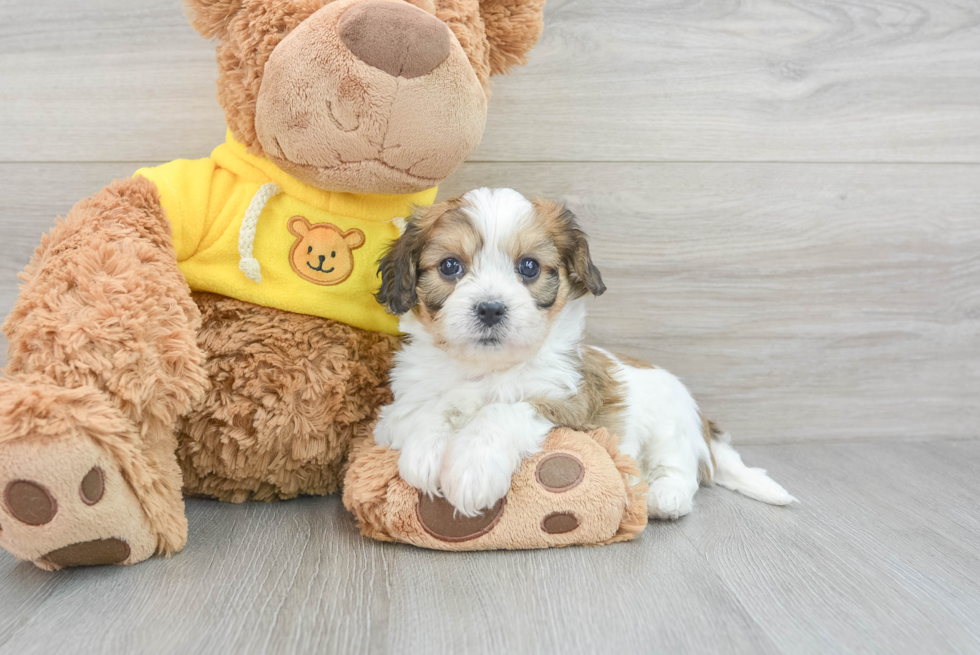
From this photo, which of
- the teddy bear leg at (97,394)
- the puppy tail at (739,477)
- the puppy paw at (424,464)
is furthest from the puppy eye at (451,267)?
the puppy tail at (739,477)

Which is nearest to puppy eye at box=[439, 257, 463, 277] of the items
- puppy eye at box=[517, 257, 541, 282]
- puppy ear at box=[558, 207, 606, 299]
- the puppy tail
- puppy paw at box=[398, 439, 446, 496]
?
puppy eye at box=[517, 257, 541, 282]

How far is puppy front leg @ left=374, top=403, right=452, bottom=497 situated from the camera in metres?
1.31

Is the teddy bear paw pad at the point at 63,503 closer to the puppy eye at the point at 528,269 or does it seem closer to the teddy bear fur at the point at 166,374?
the teddy bear fur at the point at 166,374

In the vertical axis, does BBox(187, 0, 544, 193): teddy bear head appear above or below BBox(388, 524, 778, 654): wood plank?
above

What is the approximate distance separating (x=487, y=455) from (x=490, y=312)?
25 cm

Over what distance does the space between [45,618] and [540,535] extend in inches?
31.2

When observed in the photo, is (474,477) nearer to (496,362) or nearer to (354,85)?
(496,362)

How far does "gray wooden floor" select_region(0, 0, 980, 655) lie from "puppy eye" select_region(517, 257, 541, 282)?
550 millimetres

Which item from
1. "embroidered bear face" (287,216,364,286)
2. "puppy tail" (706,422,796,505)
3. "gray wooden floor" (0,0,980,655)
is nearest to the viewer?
"embroidered bear face" (287,216,364,286)

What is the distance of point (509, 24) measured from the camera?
61.0 inches

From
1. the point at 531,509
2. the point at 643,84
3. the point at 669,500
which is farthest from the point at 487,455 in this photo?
the point at 643,84

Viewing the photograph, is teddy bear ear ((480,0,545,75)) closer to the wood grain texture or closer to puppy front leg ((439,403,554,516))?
puppy front leg ((439,403,554,516))

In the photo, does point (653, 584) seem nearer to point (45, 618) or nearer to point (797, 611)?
point (797, 611)

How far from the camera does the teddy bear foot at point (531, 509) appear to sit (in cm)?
132
